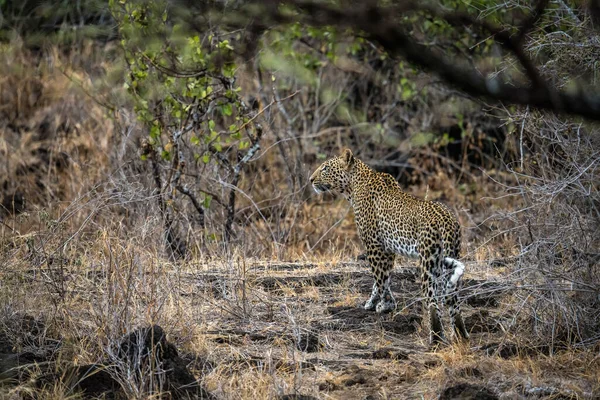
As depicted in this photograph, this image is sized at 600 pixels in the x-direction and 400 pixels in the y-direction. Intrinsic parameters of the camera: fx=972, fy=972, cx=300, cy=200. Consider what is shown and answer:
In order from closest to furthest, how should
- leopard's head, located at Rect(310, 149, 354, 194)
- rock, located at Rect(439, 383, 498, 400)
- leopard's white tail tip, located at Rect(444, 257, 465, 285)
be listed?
rock, located at Rect(439, 383, 498, 400) < leopard's white tail tip, located at Rect(444, 257, 465, 285) < leopard's head, located at Rect(310, 149, 354, 194)

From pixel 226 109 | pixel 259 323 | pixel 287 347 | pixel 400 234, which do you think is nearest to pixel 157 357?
pixel 287 347

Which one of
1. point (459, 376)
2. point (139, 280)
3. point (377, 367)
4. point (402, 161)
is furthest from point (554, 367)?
point (402, 161)

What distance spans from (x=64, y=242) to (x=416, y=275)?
3.14m

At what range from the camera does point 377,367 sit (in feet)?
19.0

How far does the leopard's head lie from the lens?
8.21 m

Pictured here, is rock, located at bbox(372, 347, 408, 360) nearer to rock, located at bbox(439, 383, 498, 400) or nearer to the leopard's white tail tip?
the leopard's white tail tip

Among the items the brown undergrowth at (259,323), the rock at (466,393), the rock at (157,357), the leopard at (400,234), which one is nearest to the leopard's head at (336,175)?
the leopard at (400,234)

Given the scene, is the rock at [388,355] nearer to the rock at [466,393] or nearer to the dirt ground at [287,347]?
the dirt ground at [287,347]

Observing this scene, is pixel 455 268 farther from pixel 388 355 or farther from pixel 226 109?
pixel 226 109

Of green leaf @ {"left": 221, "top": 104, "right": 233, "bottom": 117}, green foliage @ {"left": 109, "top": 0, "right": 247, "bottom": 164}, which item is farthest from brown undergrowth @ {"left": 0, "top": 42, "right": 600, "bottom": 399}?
green leaf @ {"left": 221, "top": 104, "right": 233, "bottom": 117}

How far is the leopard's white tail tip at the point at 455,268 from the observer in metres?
5.95

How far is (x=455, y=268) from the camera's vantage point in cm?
603

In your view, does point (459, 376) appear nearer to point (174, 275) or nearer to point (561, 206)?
point (561, 206)

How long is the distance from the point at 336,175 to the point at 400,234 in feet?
4.47
